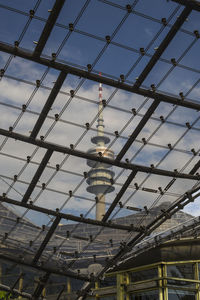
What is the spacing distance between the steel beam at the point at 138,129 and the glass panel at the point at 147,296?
29.8 feet

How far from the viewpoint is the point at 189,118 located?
23672 millimetres

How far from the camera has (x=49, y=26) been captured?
18938mm

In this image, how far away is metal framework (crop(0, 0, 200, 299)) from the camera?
64.9ft

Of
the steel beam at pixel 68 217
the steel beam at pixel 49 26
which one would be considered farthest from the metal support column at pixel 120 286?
the steel beam at pixel 49 26

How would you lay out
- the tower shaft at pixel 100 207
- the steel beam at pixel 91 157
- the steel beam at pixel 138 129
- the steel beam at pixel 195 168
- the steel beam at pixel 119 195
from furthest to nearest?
the tower shaft at pixel 100 207 → the steel beam at pixel 195 168 → the steel beam at pixel 119 195 → the steel beam at pixel 91 157 → the steel beam at pixel 138 129

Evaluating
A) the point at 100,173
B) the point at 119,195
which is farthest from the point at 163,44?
the point at 119,195

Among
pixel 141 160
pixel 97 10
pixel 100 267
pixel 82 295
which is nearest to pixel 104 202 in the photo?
pixel 141 160

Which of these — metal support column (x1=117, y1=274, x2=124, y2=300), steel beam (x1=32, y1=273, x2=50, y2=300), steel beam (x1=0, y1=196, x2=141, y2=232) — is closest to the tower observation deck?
steel beam (x1=0, y1=196, x2=141, y2=232)

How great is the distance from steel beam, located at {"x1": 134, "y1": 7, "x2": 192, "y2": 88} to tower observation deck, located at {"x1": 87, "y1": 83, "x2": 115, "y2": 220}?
2045 mm

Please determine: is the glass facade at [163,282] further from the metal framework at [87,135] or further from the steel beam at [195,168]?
the steel beam at [195,168]

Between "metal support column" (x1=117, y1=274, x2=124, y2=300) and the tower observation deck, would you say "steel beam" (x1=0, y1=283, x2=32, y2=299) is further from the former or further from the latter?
the tower observation deck

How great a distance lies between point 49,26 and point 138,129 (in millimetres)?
7215

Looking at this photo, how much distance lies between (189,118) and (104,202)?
23.0ft

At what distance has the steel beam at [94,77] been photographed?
19.7 meters
